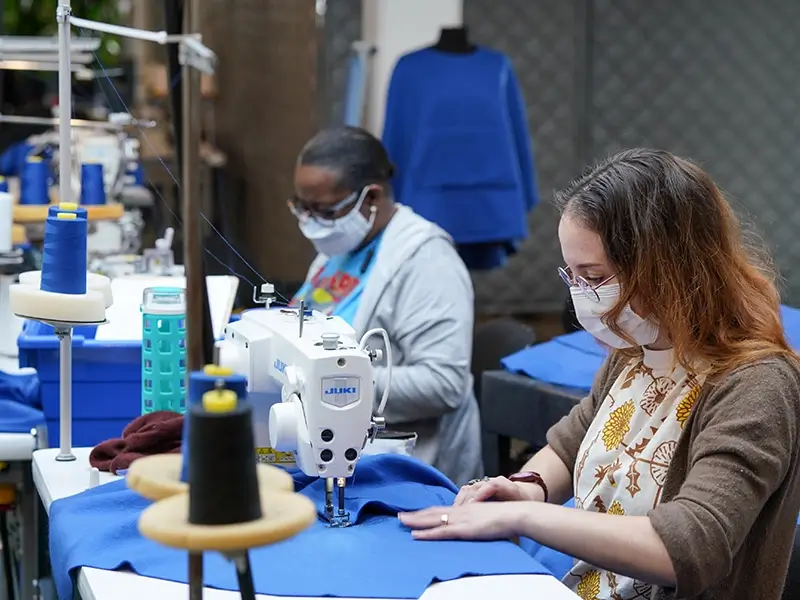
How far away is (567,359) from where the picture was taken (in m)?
2.80

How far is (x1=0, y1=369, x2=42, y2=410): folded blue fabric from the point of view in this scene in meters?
2.21

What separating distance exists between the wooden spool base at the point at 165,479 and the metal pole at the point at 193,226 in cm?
9

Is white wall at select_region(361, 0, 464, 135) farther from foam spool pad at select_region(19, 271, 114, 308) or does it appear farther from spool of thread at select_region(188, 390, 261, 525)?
spool of thread at select_region(188, 390, 261, 525)

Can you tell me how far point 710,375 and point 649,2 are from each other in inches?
180

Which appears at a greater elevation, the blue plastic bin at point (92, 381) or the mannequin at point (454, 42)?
the mannequin at point (454, 42)

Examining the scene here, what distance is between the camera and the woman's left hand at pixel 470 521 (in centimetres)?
151

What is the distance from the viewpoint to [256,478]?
40.9 inches

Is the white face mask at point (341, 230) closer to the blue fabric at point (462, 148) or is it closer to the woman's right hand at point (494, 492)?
the woman's right hand at point (494, 492)

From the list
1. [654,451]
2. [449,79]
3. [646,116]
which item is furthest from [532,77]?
[654,451]

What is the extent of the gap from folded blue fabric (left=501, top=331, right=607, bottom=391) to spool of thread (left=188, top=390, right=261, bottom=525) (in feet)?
5.74

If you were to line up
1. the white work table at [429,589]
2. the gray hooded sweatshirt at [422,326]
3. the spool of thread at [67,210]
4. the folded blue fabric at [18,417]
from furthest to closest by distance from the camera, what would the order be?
1. the gray hooded sweatshirt at [422,326]
2. the folded blue fabric at [18,417]
3. the spool of thread at [67,210]
4. the white work table at [429,589]

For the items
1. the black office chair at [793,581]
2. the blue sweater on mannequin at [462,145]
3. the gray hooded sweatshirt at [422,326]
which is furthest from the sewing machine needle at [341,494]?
the blue sweater on mannequin at [462,145]

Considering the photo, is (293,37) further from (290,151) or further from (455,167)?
(455,167)

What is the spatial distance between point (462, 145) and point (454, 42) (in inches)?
14.7
